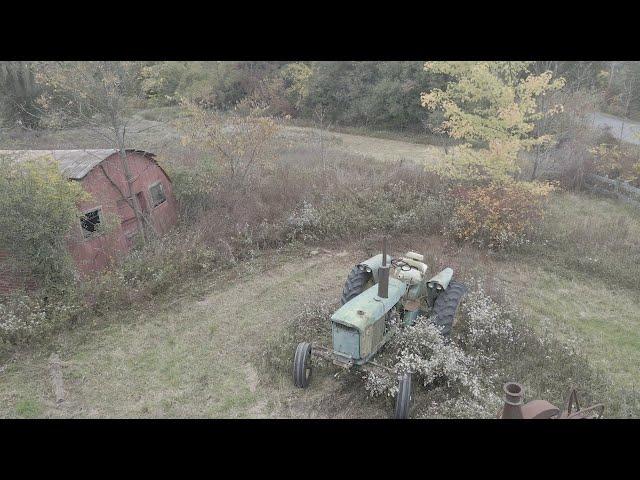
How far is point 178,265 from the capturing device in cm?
967

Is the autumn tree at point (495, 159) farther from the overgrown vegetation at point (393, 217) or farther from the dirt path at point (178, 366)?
the dirt path at point (178, 366)

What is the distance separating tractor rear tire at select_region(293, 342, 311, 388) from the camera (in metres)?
6.12

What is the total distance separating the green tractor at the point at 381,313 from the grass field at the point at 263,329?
48 centimetres

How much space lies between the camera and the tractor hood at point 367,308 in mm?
5770

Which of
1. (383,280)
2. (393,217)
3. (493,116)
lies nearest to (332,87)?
(493,116)

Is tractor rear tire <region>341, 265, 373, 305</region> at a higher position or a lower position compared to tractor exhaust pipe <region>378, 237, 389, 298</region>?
lower

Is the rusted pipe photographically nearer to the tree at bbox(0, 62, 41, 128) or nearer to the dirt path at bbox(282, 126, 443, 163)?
the dirt path at bbox(282, 126, 443, 163)

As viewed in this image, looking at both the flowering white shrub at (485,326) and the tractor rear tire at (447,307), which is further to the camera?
the flowering white shrub at (485,326)

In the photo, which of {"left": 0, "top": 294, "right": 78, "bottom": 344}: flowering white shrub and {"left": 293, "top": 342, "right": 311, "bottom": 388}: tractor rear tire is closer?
{"left": 293, "top": 342, "right": 311, "bottom": 388}: tractor rear tire

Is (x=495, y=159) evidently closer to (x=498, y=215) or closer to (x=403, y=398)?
(x=498, y=215)

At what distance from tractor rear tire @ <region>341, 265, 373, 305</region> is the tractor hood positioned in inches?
31.7

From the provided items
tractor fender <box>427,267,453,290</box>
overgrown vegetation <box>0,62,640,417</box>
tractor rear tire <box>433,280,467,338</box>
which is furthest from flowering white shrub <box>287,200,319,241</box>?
tractor rear tire <box>433,280,467,338</box>

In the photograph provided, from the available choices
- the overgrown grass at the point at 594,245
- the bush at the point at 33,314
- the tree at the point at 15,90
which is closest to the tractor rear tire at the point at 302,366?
the bush at the point at 33,314

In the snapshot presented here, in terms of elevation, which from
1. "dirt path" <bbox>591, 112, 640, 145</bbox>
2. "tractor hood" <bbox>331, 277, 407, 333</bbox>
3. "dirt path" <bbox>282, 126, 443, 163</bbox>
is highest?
"dirt path" <bbox>591, 112, 640, 145</bbox>
